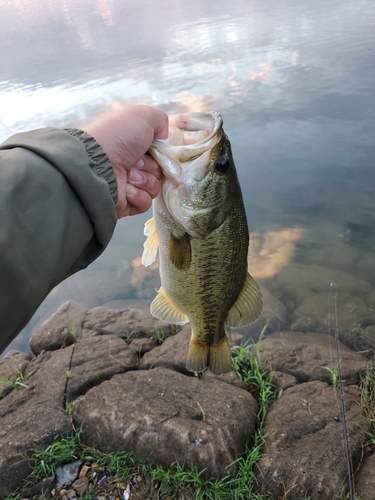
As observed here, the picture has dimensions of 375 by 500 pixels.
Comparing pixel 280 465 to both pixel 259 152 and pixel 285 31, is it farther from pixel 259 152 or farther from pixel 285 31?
pixel 285 31

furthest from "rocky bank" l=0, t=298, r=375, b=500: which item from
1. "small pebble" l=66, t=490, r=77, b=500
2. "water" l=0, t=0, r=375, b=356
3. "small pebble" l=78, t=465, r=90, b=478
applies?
"water" l=0, t=0, r=375, b=356

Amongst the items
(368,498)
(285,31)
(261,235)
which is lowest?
(261,235)

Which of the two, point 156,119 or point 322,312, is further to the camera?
point 322,312

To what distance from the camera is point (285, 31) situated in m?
17.1

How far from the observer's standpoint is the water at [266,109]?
6.02 m

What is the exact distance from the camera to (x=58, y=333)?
439cm

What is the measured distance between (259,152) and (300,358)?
212 inches

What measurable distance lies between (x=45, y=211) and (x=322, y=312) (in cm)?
455

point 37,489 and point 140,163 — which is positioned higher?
point 140,163

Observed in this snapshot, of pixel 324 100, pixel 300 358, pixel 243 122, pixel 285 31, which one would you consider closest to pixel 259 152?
pixel 243 122

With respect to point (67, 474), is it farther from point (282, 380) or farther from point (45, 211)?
point (45, 211)

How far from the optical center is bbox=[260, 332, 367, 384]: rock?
11.9ft

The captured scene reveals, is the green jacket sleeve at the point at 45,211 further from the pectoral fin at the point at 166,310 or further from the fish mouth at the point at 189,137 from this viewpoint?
the pectoral fin at the point at 166,310

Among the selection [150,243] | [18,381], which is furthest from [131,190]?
[18,381]
